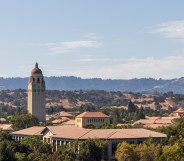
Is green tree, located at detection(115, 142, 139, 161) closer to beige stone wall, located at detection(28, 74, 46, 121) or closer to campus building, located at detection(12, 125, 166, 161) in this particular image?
campus building, located at detection(12, 125, 166, 161)

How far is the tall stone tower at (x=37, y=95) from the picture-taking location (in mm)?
131125

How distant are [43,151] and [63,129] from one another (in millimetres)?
11092

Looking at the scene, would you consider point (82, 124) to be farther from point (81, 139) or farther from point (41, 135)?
point (81, 139)

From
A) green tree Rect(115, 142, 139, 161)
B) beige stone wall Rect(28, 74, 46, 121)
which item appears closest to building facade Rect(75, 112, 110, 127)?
beige stone wall Rect(28, 74, 46, 121)

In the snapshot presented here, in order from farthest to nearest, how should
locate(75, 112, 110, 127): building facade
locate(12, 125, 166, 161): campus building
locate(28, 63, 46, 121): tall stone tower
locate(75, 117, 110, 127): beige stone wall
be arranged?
locate(28, 63, 46, 121): tall stone tower < locate(75, 112, 110, 127): building facade < locate(75, 117, 110, 127): beige stone wall < locate(12, 125, 166, 161): campus building

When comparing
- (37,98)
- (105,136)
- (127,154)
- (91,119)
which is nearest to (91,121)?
(91,119)

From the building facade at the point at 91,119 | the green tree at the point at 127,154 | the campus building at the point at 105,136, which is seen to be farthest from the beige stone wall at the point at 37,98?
the green tree at the point at 127,154

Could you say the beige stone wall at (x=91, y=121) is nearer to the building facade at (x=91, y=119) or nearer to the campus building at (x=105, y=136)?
the building facade at (x=91, y=119)

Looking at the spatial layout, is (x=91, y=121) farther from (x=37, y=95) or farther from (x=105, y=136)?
(x=105, y=136)

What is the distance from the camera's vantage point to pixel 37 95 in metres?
132

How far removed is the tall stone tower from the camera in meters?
131

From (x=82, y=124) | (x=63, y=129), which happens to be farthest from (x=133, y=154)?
(x=82, y=124)

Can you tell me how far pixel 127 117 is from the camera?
145250 millimetres

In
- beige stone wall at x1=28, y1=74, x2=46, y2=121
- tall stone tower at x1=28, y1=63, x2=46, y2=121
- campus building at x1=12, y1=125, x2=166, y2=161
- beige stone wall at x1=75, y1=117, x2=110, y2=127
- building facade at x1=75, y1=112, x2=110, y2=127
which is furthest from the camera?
beige stone wall at x1=28, y1=74, x2=46, y2=121
